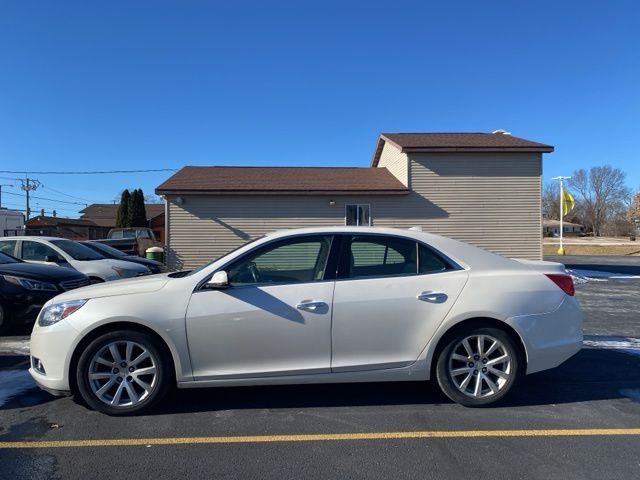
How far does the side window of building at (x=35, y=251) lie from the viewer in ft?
33.7

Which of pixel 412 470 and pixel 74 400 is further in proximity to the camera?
pixel 74 400

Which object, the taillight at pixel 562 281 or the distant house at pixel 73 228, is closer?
the taillight at pixel 562 281

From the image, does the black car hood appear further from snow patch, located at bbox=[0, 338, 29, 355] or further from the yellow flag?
the yellow flag

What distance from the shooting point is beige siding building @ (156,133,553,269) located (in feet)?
57.8

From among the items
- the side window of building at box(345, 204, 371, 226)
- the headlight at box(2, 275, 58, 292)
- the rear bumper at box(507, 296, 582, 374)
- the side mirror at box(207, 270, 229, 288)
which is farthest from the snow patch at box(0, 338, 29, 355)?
the side window of building at box(345, 204, 371, 226)

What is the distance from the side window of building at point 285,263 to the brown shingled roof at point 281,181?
1306 centimetres

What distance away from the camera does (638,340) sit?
6.95 meters

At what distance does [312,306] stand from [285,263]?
22.3 inches

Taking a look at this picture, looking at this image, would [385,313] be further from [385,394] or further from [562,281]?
[562,281]

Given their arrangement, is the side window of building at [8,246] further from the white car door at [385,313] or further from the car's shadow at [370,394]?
the white car door at [385,313]

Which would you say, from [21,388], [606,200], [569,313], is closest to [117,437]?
[21,388]

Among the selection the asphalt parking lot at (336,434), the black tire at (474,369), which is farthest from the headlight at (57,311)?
the black tire at (474,369)

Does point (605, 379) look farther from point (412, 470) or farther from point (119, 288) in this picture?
point (119, 288)

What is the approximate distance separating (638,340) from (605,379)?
2.35 m
